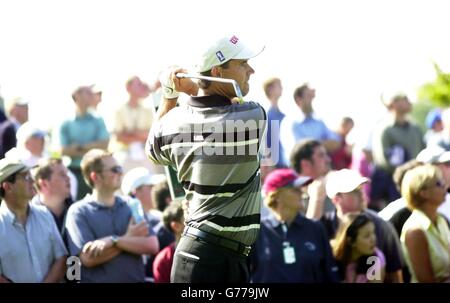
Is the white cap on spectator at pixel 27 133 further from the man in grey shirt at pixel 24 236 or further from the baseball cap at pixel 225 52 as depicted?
the baseball cap at pixel 225 52

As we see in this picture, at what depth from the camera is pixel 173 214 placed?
962 centimetres

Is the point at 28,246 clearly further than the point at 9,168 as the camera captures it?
No

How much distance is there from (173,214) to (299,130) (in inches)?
153

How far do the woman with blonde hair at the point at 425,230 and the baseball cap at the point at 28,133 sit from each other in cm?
421

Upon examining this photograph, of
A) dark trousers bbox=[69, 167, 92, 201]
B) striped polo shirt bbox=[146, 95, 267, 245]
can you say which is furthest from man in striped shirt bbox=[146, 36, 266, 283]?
dark trousers bbox=[69, 167, 92, 201]

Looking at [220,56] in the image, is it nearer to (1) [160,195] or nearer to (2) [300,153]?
(1) [160,195]

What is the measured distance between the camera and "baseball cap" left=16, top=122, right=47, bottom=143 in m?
11.9

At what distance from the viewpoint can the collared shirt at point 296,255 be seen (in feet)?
30.7

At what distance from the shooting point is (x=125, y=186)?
439 inches

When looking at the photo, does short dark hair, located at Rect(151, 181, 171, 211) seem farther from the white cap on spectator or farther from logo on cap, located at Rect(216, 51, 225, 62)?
logo on cap, located at Rect(216, 51, 225, 62)

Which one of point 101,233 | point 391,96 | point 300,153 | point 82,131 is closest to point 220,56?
point 101,233

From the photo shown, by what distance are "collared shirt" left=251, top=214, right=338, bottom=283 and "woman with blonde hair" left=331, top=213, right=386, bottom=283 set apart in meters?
0.11

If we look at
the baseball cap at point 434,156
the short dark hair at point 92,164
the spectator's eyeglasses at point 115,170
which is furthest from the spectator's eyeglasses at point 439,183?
the short dark hair at point 92,164
